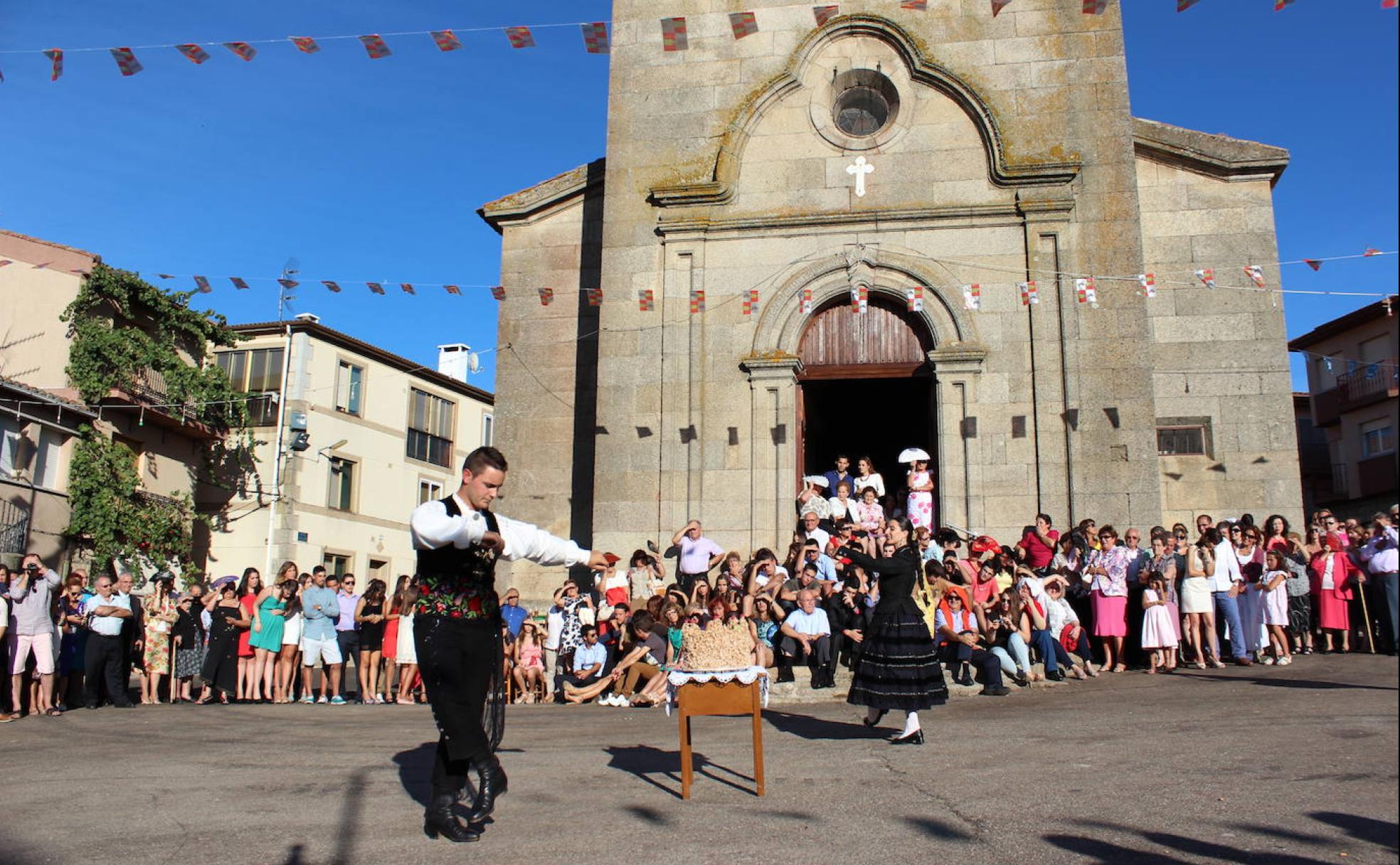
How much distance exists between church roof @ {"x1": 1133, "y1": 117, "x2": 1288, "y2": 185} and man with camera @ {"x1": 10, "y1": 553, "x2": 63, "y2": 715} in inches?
597

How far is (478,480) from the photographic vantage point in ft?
19.7

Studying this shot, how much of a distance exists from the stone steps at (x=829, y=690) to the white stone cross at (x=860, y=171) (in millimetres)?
→ 7194

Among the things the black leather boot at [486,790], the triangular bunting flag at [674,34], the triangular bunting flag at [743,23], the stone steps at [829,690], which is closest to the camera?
the black leather boot at [486,790]

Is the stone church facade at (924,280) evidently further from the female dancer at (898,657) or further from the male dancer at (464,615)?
the male dancer at (464,615)

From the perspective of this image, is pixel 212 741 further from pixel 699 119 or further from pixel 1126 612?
pixel 699 119

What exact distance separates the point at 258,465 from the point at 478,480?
28.4 m

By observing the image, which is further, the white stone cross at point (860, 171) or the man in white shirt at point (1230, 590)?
the white stone cross at point (860, 171)

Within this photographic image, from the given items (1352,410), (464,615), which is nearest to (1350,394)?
(1352,410)

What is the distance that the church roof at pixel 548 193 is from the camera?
1823cm

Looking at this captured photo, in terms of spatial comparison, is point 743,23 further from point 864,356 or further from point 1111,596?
point 1111,596

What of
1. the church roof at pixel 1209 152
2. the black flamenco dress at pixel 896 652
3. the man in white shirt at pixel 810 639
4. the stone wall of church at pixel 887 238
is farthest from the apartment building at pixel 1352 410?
the black flamenco dress at pixel 896 652

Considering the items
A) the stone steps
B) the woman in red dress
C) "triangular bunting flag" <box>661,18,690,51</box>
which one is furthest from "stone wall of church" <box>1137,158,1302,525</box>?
the woman in red dress

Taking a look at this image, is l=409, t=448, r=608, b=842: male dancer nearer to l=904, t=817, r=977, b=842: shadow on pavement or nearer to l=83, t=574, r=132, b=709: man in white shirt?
l=904, t=817, r=977, b=842: shadow on pavement

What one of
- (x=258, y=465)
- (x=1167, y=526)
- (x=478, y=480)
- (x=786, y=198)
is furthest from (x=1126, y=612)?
(x=258, y=465)
